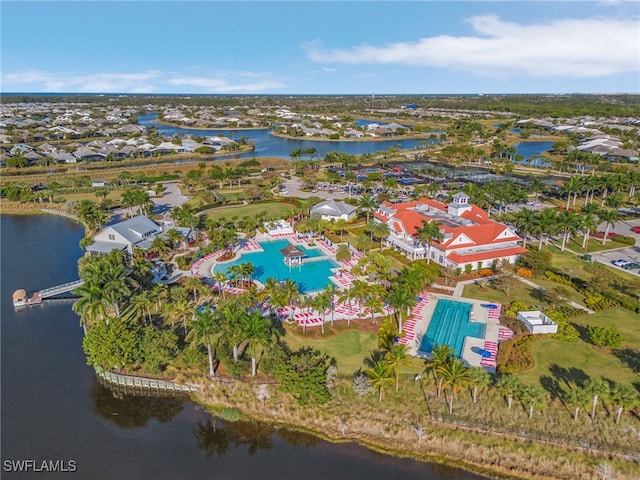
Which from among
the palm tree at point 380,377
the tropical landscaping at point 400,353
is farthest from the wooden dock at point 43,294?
the palm tree at point 380,377

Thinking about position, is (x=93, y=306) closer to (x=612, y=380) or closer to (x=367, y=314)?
(x=367, y=314)

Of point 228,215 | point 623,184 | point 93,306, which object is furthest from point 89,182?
point 623,184

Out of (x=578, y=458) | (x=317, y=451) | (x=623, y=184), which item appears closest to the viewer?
(x=578, y=458)

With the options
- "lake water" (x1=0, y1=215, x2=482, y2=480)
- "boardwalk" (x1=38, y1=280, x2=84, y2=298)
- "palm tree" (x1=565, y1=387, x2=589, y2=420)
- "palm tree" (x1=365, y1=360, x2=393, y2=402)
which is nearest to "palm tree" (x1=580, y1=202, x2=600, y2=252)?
"palm tree" (x1=565, y1=387, x2=589, y2=420)

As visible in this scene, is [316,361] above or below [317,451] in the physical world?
above

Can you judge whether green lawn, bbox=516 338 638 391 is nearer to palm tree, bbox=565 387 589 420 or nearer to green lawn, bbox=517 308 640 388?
green lawn, bbox=517 308 640 388

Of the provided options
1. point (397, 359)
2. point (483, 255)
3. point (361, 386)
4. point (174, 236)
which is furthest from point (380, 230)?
point (361, 386)
